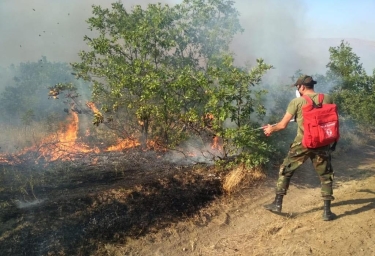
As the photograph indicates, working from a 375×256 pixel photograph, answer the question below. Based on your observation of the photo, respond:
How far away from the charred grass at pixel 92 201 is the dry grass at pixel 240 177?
184mm

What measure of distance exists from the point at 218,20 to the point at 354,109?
461 cm

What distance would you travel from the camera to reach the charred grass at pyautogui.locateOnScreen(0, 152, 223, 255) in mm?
4031

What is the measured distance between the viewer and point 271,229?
437 centimetres

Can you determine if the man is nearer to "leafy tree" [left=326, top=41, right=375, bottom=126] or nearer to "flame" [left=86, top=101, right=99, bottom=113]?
"flame" [left=86, top=101, right=99, bottom=113]

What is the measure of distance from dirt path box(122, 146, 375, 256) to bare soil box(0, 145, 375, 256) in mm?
12

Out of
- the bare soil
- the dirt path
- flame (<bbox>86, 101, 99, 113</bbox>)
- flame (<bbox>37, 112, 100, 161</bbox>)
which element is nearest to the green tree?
flame (<bbox>86, 101, 99, 113</bbox>)

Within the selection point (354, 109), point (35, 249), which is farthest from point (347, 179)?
point (35, 249)

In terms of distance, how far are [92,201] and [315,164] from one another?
Result: 3233 mm

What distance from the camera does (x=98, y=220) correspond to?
4.44 metres

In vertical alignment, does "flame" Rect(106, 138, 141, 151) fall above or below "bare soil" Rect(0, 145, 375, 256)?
above

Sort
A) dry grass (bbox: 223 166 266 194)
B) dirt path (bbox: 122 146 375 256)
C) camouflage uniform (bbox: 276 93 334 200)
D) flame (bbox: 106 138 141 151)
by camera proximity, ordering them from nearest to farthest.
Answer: dirt path (bbox: 122 146 375 256)
camouflage uniform (bbox: 276 93 334 200)
dry grass (bbox: 223 166 266 194)
flame (bbox: 106 138 141 151)

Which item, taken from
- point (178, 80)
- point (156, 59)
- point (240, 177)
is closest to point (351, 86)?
point (240, 177)

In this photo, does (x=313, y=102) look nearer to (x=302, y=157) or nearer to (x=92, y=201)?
(x=302, y=157)

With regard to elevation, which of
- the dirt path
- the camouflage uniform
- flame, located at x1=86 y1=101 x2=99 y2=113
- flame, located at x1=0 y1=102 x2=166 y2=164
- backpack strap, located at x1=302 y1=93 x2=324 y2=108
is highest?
backpack strap, located at x1=302 y1=93 x2=324 y2=108
